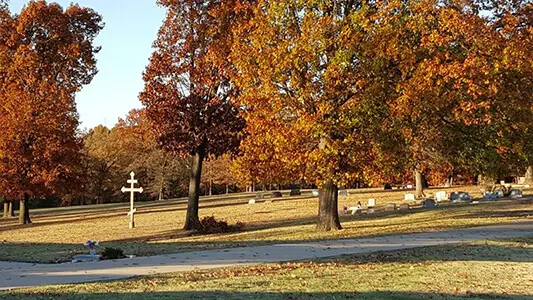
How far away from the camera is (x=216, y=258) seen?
14.2 meters

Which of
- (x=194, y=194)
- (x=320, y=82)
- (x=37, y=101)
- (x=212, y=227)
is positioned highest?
(x=37, y=101)

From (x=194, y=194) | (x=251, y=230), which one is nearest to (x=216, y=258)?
(x=251, y=230)

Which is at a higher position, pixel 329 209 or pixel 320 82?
pixel 320 82

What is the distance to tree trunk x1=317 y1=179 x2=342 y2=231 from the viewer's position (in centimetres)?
2197

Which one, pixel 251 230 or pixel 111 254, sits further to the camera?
pixel 251 230

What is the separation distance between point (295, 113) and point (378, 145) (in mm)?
3066

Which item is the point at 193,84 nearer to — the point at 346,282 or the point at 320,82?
the point at 320,82

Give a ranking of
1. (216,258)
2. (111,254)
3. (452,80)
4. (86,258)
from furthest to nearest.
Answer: (452,80)
(111,254)
(86,258)
(216,258)

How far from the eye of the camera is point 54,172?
36438 millimetres

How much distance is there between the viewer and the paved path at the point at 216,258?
11.5 meters

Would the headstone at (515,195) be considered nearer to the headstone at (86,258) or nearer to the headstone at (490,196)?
the headstone at (490,196)

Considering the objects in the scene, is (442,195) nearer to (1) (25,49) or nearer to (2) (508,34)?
(2) (508,34)

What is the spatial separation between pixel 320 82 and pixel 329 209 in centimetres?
483

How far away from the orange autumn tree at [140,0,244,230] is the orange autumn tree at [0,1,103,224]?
13448 millimetres
